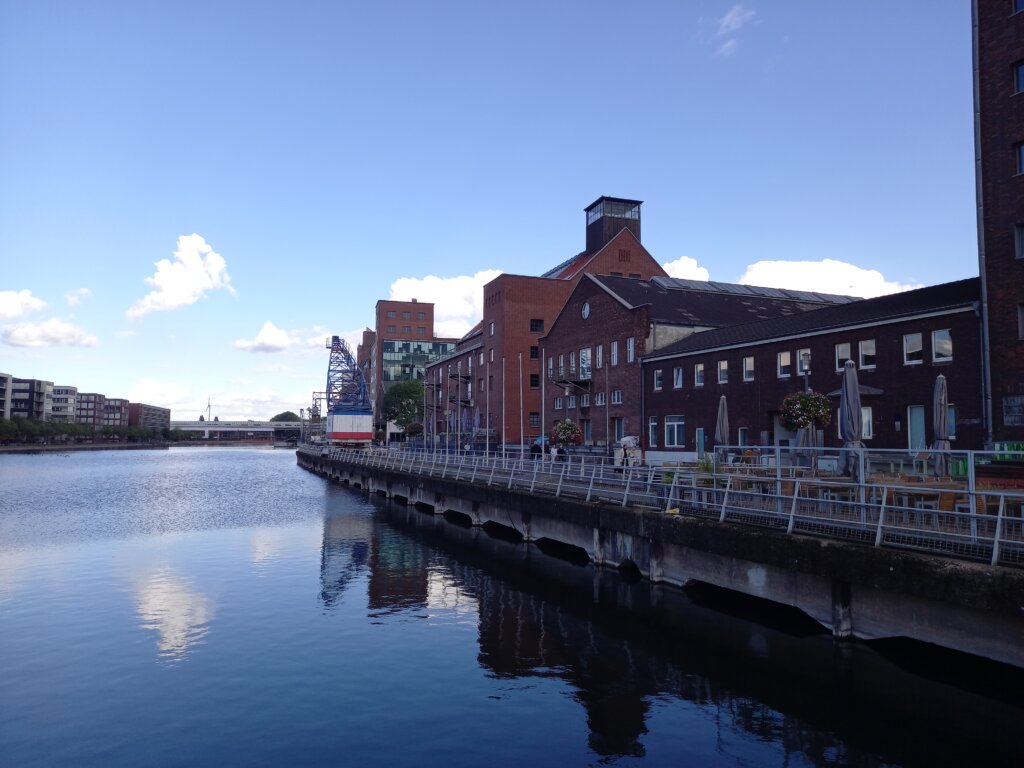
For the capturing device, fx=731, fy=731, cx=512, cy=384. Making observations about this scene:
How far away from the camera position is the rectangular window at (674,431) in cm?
4444

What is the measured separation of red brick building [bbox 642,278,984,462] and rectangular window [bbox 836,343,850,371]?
65 mm

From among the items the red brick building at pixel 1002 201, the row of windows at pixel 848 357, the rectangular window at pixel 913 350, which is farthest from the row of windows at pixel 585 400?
the red brick building at pixel 1002 201

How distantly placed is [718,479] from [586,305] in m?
38.0

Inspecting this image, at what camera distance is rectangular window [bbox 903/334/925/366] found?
30.1 meters

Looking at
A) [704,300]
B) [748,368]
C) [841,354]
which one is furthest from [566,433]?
[841,354]

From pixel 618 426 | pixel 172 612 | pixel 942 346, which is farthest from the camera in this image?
pixel 618 426

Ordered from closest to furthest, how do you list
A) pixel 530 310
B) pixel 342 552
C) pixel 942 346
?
pixel 342 552 < pixel 942 346 < pixel 530 310

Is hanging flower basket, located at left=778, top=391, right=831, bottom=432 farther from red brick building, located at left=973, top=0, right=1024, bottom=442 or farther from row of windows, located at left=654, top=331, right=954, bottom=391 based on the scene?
red brick building, located at left=973, top=0, right=1024, bottom=442

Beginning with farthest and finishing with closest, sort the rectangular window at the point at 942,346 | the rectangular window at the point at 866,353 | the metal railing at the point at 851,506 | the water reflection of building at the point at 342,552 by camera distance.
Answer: the rectangular window at the point at 866,353 → the rectangular window at the point at 942,346 → the water reflection of building at the point at 342,552 → the metal railing at the point at 851,506

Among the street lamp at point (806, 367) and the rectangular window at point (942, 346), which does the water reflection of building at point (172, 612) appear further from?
the rectangular window at point (942, 346)

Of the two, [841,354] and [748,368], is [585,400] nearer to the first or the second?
[748,368]

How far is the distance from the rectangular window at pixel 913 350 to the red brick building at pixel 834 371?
0.05 metres

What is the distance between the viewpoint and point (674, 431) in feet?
148

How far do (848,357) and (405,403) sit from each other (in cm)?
9599
